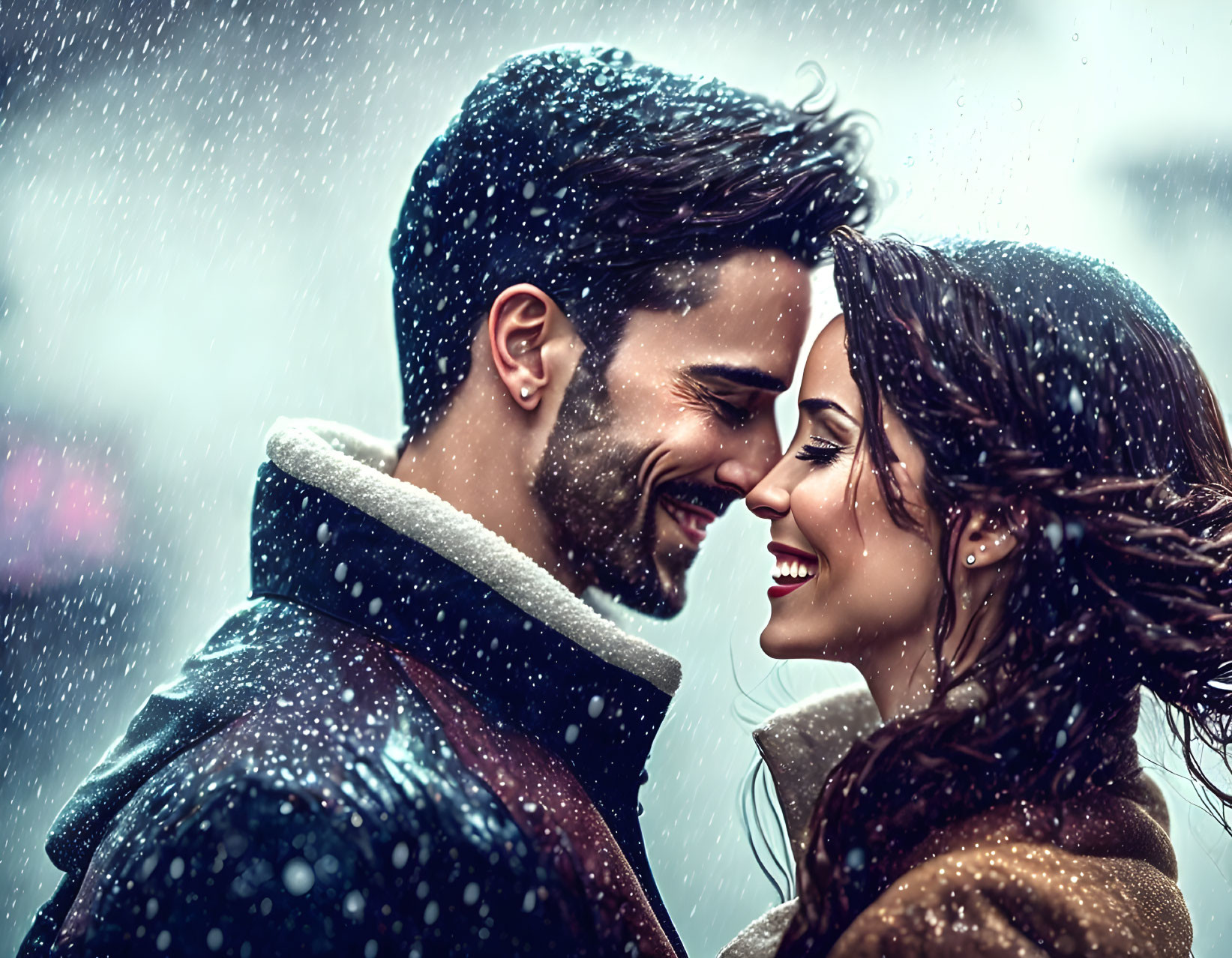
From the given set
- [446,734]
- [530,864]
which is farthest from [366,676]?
[530,864]

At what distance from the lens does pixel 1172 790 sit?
149 cm

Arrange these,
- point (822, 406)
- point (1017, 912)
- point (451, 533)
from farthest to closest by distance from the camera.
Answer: point (822, 406) → point (451, 533) → point (1017, 912)

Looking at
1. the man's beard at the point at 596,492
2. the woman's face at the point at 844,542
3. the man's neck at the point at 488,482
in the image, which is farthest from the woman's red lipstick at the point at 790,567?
the man's neck at the point at 488,482

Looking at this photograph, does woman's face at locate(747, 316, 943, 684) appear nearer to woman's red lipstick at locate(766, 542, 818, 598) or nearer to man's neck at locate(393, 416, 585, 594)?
woman's red lipstick at locate(766, 542, 818, 598)

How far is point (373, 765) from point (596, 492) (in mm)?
398

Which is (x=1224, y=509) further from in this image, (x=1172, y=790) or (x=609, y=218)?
(x=609, y=218)

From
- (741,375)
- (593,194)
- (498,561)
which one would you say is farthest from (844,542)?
(593,194)

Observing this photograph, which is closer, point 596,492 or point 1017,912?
point 1017,912

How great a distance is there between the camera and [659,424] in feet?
4.25

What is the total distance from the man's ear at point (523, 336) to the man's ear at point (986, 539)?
0.47 m

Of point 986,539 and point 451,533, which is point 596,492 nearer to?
point 451,533

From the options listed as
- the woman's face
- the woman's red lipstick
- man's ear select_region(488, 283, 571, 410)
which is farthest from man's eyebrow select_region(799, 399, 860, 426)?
man's ear select_region(488, 283, 571, 410)

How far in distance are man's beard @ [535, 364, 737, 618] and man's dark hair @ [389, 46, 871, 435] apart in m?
0.06

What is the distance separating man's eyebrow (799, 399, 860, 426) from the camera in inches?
49.1
